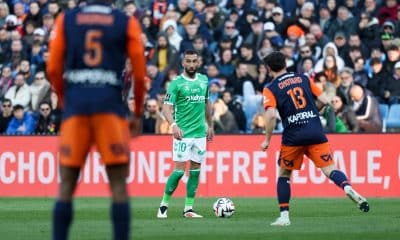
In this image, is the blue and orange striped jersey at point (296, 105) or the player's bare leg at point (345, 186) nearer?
the blue and orange striped jersey at point (296, 105)

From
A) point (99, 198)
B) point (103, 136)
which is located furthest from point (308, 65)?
point (103, 136)

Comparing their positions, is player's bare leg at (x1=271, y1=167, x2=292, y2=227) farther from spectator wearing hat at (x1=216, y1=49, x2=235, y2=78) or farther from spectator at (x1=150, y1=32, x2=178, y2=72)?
spectator at (x1=150, y1=32, x2=178, y2=72)

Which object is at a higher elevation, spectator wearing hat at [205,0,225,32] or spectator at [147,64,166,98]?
spectator wearing hat at [205,0,225,32]

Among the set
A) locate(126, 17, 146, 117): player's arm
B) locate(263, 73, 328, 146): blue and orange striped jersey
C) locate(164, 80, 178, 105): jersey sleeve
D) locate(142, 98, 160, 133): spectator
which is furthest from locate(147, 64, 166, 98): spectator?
locate(126, 17, 146, 117): player's arm

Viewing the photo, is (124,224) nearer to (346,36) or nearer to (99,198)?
(99,198)

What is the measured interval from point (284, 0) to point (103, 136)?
1983 centimetres

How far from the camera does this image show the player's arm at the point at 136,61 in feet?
34.9

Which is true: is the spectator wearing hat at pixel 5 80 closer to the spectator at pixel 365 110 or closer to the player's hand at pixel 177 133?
the spectator at pixel 365 110

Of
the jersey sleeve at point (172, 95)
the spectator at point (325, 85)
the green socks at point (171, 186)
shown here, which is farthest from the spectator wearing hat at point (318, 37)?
the green socks at point (171, 186)

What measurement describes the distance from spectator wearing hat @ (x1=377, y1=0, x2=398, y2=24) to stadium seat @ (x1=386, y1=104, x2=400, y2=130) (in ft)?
10.8

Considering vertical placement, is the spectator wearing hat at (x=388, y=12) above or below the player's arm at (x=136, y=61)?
below

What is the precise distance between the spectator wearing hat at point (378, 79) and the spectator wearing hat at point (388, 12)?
6.95ft

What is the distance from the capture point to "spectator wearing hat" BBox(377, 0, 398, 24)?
28688mm

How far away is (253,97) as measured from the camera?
27.1 m
